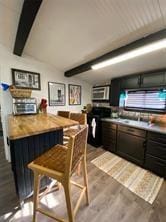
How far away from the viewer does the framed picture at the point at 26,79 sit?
2662 millimetres

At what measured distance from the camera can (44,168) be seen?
104 centimetres

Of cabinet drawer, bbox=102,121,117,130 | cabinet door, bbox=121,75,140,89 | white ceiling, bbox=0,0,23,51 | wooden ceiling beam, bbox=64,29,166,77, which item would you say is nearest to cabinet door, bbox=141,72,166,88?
cabinet door, bbox=121,75,140,89

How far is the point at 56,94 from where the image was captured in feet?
11.1

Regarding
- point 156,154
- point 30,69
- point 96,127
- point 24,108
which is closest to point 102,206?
point 156,154

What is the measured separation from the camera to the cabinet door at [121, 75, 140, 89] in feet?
8.97

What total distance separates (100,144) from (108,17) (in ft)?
9.48

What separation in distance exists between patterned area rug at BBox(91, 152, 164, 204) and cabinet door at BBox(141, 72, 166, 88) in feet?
5.71

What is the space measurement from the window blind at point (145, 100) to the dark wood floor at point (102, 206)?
1.56 m

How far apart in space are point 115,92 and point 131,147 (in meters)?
1.50

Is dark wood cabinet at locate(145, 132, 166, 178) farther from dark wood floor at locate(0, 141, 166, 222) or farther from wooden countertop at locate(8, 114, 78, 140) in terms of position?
wooden countertop at locate(8, 114, 78, 140)

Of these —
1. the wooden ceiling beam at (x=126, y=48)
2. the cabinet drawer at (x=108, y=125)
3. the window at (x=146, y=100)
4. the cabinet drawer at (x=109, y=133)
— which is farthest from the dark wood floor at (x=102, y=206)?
the wooden ceiling beam at (x=126, y=48)

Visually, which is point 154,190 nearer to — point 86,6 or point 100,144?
point 100,144

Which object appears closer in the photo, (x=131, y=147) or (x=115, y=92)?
(x=131, y=147)

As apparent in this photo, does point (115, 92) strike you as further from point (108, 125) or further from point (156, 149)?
point (156, 149)
